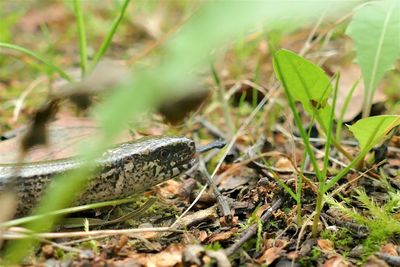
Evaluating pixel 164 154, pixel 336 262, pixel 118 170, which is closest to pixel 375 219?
pixel 336 262

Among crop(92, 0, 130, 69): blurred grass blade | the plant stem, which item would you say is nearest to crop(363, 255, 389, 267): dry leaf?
the plant stem

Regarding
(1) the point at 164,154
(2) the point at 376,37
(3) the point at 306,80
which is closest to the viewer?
(3) the point at 306,80

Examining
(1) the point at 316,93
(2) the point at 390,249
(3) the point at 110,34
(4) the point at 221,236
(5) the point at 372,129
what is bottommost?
(2) the point at 390,249

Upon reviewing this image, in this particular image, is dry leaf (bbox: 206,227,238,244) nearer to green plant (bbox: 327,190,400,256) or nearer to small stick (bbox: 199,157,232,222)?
small stick (bbox: 199,157,232,222)

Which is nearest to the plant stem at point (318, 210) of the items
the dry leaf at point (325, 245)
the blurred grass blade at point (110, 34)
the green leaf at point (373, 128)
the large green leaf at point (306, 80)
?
the dry leaf at point (325, 245)

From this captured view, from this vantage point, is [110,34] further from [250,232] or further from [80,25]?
[250,232]
